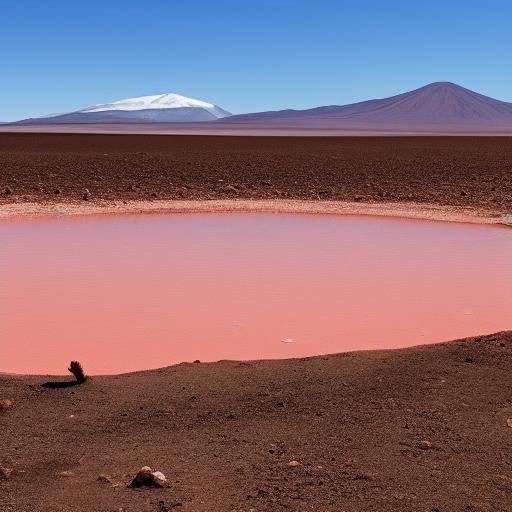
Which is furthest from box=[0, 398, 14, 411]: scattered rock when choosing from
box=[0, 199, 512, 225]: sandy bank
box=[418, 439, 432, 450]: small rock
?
box=[0, 199, 512, 225]: sandy bank

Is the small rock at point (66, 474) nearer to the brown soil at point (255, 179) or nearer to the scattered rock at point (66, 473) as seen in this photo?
the scattered rock at point (66, 473)

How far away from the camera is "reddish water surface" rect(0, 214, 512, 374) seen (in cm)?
749

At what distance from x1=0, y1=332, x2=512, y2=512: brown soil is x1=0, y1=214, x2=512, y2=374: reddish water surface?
1306mm

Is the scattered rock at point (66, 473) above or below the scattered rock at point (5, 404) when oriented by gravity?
below

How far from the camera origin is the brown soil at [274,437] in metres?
4.00

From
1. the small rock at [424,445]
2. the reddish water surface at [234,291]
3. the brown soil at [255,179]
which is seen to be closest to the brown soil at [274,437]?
the small rock at [424,445]

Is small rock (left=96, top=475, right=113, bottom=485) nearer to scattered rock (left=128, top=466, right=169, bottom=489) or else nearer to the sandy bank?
scattered rock (left=128, top=466, right=169, bottom=489)

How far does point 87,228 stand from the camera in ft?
48.2

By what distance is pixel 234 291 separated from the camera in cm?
954

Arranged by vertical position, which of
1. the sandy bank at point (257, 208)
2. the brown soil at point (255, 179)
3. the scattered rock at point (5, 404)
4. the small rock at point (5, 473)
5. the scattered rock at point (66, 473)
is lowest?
the scattered rock at point (66, 473)

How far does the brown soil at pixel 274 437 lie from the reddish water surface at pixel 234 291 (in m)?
1.31

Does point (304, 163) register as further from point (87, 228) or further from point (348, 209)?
point (87, 228)

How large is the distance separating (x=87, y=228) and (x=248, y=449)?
10.7 meters

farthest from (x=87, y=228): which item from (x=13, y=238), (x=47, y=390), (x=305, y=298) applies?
(x=47, y=390)
